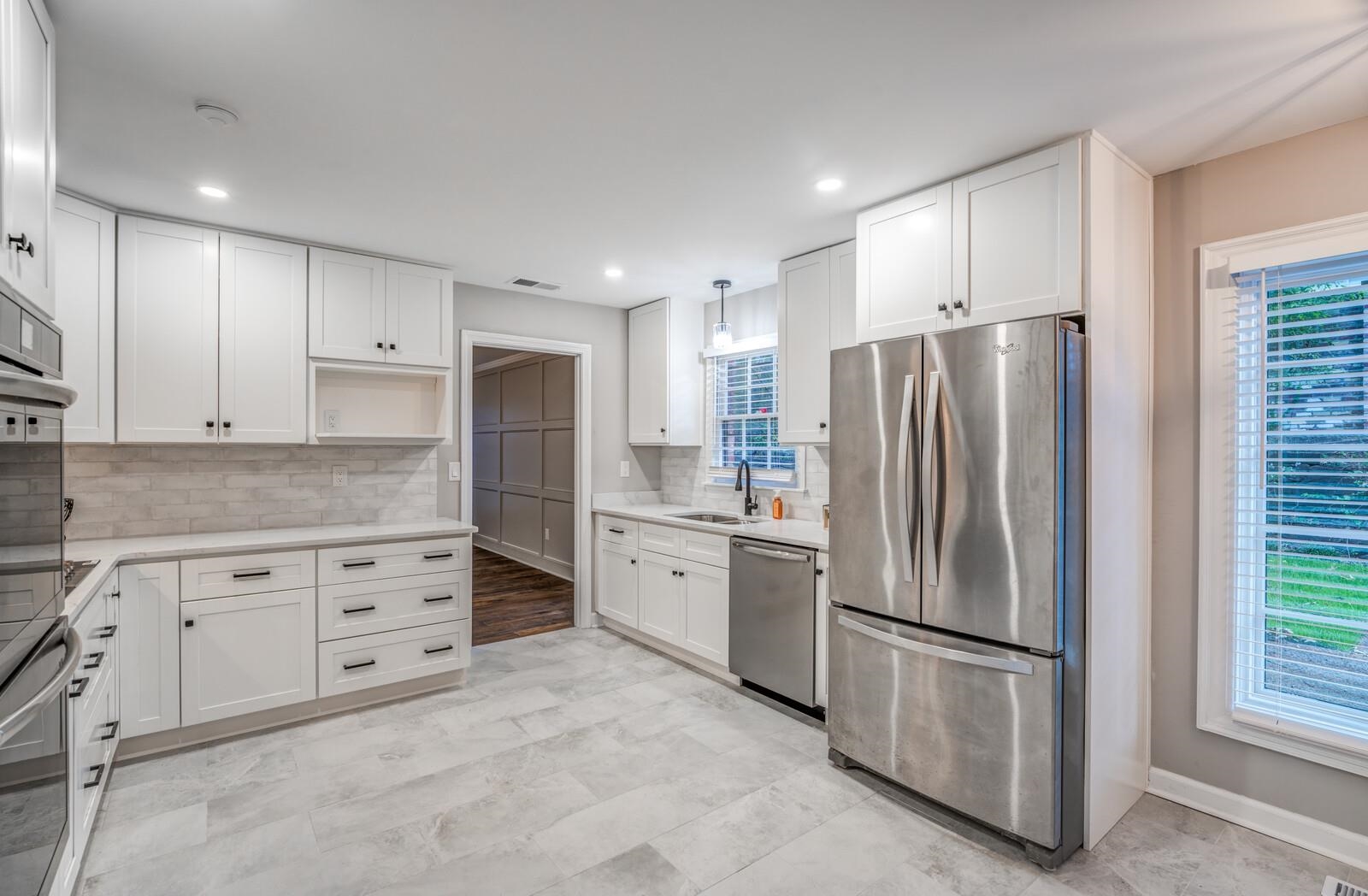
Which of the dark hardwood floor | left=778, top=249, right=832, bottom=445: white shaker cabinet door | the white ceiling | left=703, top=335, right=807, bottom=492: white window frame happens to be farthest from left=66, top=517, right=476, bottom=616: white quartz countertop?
left=778, top=249, right=832, bottom=445: white shaker cabinet door

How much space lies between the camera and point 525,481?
24.1 ft

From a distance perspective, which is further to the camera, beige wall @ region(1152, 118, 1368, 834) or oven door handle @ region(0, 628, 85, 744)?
beige wall @ region(1152, 118, 1368, 834)

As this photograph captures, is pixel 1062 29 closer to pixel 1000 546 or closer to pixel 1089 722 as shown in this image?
pixel 1000 546

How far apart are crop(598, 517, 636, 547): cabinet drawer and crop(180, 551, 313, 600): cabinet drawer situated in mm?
1960

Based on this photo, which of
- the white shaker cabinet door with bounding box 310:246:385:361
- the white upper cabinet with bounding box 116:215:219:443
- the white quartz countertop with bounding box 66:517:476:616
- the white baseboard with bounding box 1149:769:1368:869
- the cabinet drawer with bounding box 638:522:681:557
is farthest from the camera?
the cabinet drawer with bounding box 638:522:681:557

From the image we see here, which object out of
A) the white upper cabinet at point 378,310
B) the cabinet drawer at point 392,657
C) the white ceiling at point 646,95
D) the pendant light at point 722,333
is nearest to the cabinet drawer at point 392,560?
the cabinet drawer at point 392,657

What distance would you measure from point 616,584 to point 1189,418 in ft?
11.3

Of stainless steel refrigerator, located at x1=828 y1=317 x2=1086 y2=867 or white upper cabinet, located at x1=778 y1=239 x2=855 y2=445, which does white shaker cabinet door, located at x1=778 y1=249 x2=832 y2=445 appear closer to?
white upper cabinet, located at x1=778 y1=239 x2=855 y2=445

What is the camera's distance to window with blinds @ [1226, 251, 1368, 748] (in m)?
2.22

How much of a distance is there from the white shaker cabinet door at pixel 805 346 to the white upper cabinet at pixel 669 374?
1196mm

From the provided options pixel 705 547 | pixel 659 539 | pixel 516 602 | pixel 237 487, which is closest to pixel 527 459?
pixel 516 602

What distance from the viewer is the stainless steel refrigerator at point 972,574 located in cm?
217

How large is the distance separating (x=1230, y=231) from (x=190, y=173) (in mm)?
4127

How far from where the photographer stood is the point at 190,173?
2682 millimetres
